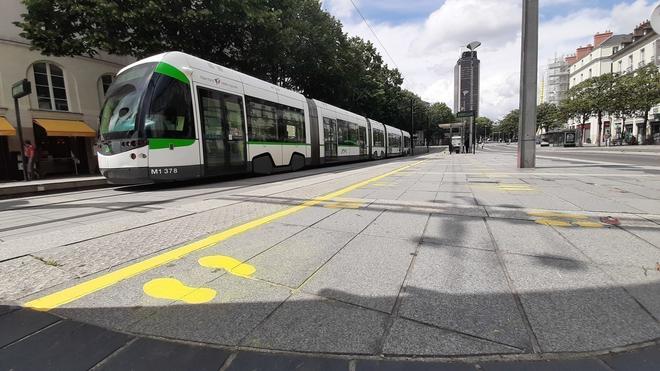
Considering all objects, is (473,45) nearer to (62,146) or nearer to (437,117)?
(62,146)

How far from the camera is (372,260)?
329 centimetres

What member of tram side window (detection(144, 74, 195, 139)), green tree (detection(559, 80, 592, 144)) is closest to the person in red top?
tram side window (detection(144, 74, 195, 139))

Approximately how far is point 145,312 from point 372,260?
190 centimetres

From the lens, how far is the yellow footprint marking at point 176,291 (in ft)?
8.34

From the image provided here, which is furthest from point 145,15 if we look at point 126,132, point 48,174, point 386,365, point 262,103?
point 386,365

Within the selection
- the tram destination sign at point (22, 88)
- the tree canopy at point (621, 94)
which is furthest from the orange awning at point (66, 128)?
the tree canopy at point (621, 94)

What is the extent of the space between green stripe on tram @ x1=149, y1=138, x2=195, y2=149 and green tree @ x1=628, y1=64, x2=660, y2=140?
51095 millimetres

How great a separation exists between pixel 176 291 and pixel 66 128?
1955 cm

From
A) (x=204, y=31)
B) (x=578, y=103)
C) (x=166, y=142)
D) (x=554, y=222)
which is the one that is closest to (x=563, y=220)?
(x=554, y=222)

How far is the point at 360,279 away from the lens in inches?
113

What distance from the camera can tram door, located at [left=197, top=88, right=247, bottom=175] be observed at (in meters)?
10.1

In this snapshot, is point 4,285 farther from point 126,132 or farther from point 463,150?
point 463,150

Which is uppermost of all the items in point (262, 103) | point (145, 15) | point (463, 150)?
point (145, 15)

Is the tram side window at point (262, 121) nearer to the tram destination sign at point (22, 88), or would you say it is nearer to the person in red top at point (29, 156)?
the tram destination sign at point (22, 88)
